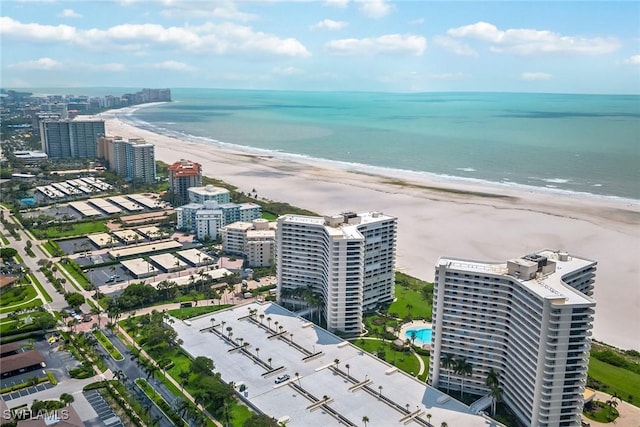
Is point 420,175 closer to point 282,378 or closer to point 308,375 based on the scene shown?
point 308,375

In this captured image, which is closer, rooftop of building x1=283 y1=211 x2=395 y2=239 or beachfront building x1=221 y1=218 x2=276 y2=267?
rooftop of building x1=283 y1=211 x2=395 y2=239

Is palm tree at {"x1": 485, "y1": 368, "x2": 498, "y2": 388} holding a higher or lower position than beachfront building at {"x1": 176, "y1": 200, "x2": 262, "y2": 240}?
lower

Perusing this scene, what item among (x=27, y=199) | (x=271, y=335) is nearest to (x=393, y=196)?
(x=271, y=335)

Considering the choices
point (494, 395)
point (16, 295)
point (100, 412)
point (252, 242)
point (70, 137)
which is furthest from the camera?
point (70, 137)

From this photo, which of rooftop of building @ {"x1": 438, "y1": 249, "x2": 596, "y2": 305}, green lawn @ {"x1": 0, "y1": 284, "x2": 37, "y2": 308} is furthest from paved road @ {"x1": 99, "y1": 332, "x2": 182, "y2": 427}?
rooftop of building @ {"x1": 438, "y1": 249, "x2": 596, "y2": 305}

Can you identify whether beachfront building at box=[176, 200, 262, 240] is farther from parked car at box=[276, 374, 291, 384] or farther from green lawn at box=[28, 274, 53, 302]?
parked car at box=[276, 374, 291, 384]

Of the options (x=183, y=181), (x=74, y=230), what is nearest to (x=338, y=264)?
(x=74, y=230)

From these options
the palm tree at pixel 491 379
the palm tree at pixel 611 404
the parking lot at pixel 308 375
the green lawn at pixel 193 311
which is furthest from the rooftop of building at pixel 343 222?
the palm tree at pixel 611 404
